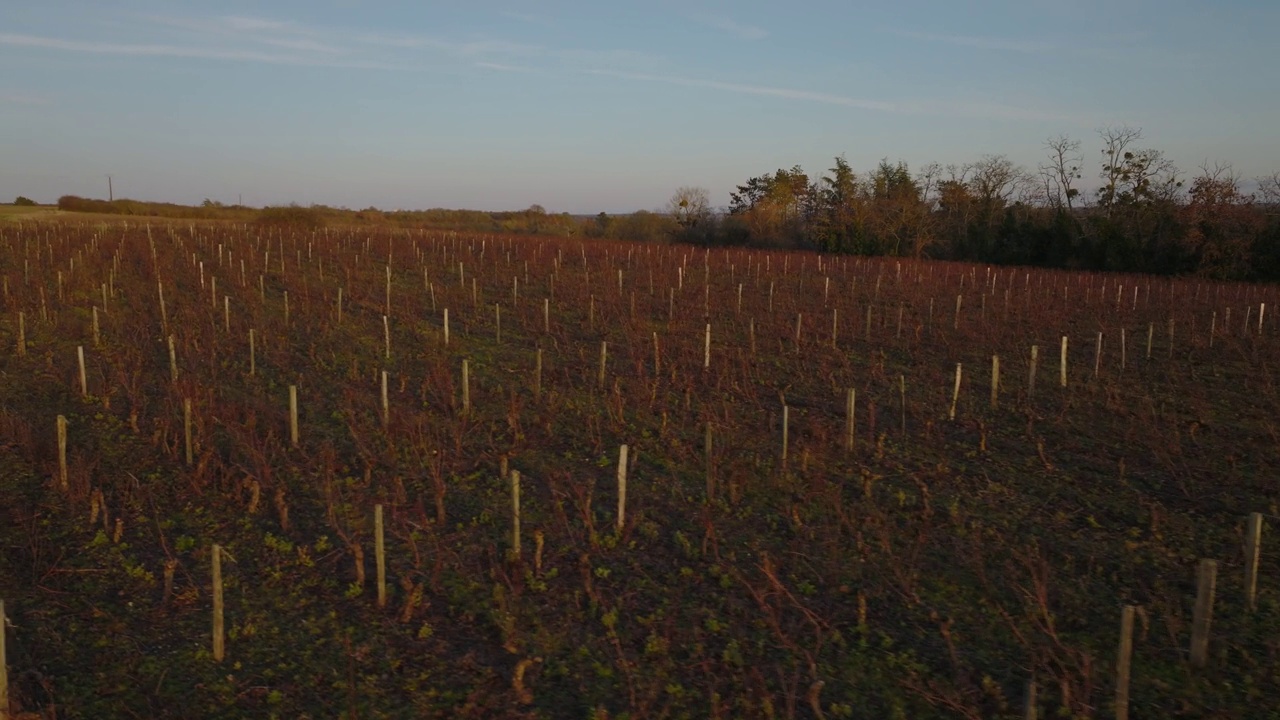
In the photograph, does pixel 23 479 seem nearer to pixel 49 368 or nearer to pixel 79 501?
pixel 79 501

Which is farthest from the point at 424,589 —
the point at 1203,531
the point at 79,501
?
the point at 1203,531

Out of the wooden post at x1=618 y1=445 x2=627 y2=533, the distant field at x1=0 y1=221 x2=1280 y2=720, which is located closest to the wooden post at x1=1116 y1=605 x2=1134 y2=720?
the distant field at x1=0 y1=221 x2=1280 y2=720

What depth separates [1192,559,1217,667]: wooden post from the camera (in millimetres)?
4598

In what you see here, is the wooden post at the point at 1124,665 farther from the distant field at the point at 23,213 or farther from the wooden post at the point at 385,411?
the distant field at the point at 23,213

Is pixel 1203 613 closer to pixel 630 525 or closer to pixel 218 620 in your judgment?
pixel 630 525

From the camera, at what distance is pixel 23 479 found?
25.0 ft

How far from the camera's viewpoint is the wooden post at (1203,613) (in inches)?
181

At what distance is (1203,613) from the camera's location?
471 cm

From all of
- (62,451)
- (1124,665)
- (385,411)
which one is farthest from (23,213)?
(1124,665)

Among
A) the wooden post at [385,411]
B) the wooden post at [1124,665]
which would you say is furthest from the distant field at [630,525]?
the wooden post at [385,411]

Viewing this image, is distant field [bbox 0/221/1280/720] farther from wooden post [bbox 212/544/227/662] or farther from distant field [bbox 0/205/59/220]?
distant field [bbox 0/205/59/220]

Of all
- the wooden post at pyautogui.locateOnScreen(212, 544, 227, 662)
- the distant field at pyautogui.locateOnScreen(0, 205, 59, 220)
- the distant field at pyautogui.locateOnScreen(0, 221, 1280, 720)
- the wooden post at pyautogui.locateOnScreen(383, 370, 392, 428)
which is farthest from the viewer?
the distant field at pyautogui.locateOnScreen(0, 205, 59, 220)

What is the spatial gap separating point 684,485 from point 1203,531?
391 centimetres

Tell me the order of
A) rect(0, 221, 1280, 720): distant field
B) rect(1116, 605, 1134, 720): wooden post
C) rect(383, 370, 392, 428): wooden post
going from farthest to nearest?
1. rect(383, 370, 392, 428): wooden post
2. rect(0, 221, 1280, 720): distant field
3. rect(1116, 605, 1134, 720): wooden post
